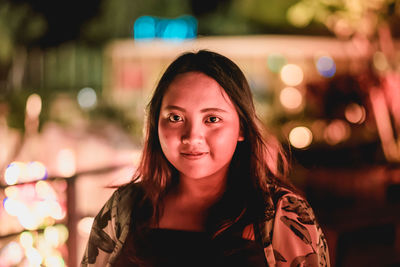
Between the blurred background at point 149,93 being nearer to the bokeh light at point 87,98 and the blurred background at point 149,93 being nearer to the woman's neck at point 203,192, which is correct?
the bokeh light at point 87,98

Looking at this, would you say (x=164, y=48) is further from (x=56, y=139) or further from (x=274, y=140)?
(x=274, y=140)

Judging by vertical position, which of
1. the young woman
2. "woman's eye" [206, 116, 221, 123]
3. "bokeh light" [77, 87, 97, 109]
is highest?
"bokeh light" [77, 87, 97, 109]

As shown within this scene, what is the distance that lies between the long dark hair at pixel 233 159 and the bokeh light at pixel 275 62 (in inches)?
349

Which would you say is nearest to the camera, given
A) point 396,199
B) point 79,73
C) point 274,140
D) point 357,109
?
point 274,140

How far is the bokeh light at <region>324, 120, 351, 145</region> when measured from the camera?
24.6ft

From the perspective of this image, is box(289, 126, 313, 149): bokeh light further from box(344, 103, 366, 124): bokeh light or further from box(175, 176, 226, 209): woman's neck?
box(175, 176, 226, 209): woman's neck

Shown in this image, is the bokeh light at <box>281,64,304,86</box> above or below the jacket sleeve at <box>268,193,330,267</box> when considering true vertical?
above

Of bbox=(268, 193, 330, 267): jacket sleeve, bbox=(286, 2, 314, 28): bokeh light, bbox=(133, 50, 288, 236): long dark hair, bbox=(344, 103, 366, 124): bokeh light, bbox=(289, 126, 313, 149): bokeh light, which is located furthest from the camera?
bbox=(289, 126, 313, 149): bokeh light

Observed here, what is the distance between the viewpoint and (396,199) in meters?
5.37

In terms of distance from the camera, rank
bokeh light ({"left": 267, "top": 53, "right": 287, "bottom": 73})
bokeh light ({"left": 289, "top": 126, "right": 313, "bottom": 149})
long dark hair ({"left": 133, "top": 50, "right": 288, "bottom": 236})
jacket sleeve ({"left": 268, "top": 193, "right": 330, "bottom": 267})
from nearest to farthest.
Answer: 1. jacket sleeve ({"left": 268, "top": 193, "right": 330, "bottom": 267})
2. long dark hair ({"left": 133, "top": 50, "right": 288, "bottom": 236})
3. bokeh light ({"left": 289, "top": 126, "right": 313, "bottom": 149})
4. bokeh light ({"left": 267, "top": 53, "right": 287, "bottom": 73})

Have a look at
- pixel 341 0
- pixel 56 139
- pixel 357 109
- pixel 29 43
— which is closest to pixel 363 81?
pixel 357 109

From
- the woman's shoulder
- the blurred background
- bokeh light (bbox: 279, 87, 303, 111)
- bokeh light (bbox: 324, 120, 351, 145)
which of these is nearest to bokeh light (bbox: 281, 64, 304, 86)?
the blurred background

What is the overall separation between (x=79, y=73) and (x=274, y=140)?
34.8 feet

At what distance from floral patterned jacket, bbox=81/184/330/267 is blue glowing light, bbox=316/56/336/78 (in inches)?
358
